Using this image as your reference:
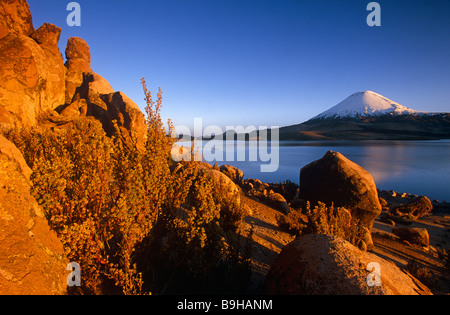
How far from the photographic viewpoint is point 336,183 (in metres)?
7.89

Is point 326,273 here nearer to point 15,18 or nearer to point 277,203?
point 277,203

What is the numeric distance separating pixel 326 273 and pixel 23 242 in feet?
11.2

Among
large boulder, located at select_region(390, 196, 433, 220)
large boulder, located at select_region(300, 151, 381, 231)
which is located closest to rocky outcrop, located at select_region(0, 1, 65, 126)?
large boulder, located at select_region(300, 151, 381, 231)

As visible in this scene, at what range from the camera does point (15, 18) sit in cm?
1784

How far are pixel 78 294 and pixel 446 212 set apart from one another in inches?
686

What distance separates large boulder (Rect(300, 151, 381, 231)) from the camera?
734 centimetres

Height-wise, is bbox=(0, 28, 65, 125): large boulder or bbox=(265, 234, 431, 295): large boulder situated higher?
bbox=(0, 28, 65, 125): large boulder

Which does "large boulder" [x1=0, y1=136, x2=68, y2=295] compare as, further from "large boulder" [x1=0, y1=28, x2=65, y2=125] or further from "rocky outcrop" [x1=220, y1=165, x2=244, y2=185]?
"large boulder" [x1=0, y1=28, x2=65, y2=125]

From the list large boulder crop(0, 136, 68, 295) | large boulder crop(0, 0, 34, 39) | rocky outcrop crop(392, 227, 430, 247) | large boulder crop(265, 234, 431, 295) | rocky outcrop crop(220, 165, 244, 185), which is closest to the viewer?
large boulder crop(0, 136, 68, 295)

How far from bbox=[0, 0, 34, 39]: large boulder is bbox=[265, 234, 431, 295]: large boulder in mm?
25867

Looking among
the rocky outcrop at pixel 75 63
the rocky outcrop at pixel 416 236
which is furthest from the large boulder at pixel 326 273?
the rocky outcrop at pixel 75 63

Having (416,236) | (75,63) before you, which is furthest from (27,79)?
(416,236)

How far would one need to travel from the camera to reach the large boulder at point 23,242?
1740mm
